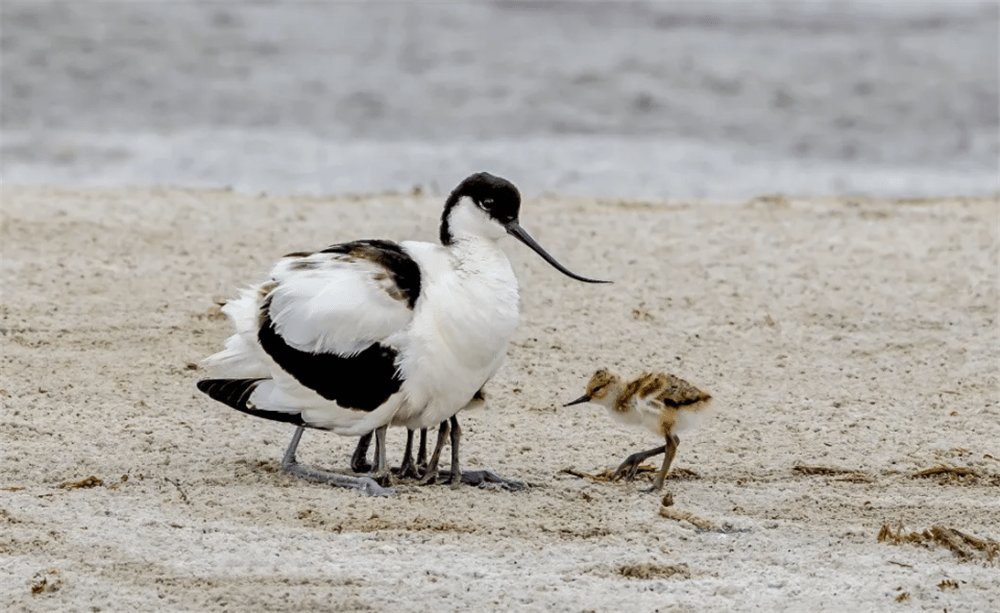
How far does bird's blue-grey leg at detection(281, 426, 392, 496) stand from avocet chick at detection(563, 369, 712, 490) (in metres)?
0.86

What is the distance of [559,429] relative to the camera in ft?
23.3

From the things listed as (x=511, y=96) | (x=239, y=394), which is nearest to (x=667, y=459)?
(x=239, y=394)

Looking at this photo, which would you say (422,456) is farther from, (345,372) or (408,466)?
(345,372)

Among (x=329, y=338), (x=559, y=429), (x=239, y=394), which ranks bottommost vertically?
(x=559, y=429)

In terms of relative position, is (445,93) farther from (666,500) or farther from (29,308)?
(666,500)

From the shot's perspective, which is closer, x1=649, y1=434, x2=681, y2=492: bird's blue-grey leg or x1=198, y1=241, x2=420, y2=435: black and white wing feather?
x1=198, y1=241, x2=420, y2=435: black and white wing feather

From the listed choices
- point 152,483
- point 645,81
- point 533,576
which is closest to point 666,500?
point 533,576

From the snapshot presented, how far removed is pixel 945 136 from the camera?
16.2 m

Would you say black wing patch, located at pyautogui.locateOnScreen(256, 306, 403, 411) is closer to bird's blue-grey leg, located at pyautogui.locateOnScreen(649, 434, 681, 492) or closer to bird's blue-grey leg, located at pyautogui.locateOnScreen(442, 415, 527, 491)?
bird's blue-grey leg, located at pyautogui.locateOnScreen(442, 415, 527, 491)

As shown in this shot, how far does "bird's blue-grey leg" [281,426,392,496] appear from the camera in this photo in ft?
19.7

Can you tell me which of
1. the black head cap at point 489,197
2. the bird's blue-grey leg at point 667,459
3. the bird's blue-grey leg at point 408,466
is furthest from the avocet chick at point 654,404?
the black head cap at point 489,197

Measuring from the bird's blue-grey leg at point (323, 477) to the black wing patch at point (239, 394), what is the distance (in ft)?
0.49

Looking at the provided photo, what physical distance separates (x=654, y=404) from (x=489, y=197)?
1.04m

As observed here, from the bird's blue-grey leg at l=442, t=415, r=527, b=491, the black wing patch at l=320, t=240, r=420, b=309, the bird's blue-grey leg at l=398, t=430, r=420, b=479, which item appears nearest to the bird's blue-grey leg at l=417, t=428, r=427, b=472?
the bird's blue-grey leg at l=398, t=430, r=420, b=479
